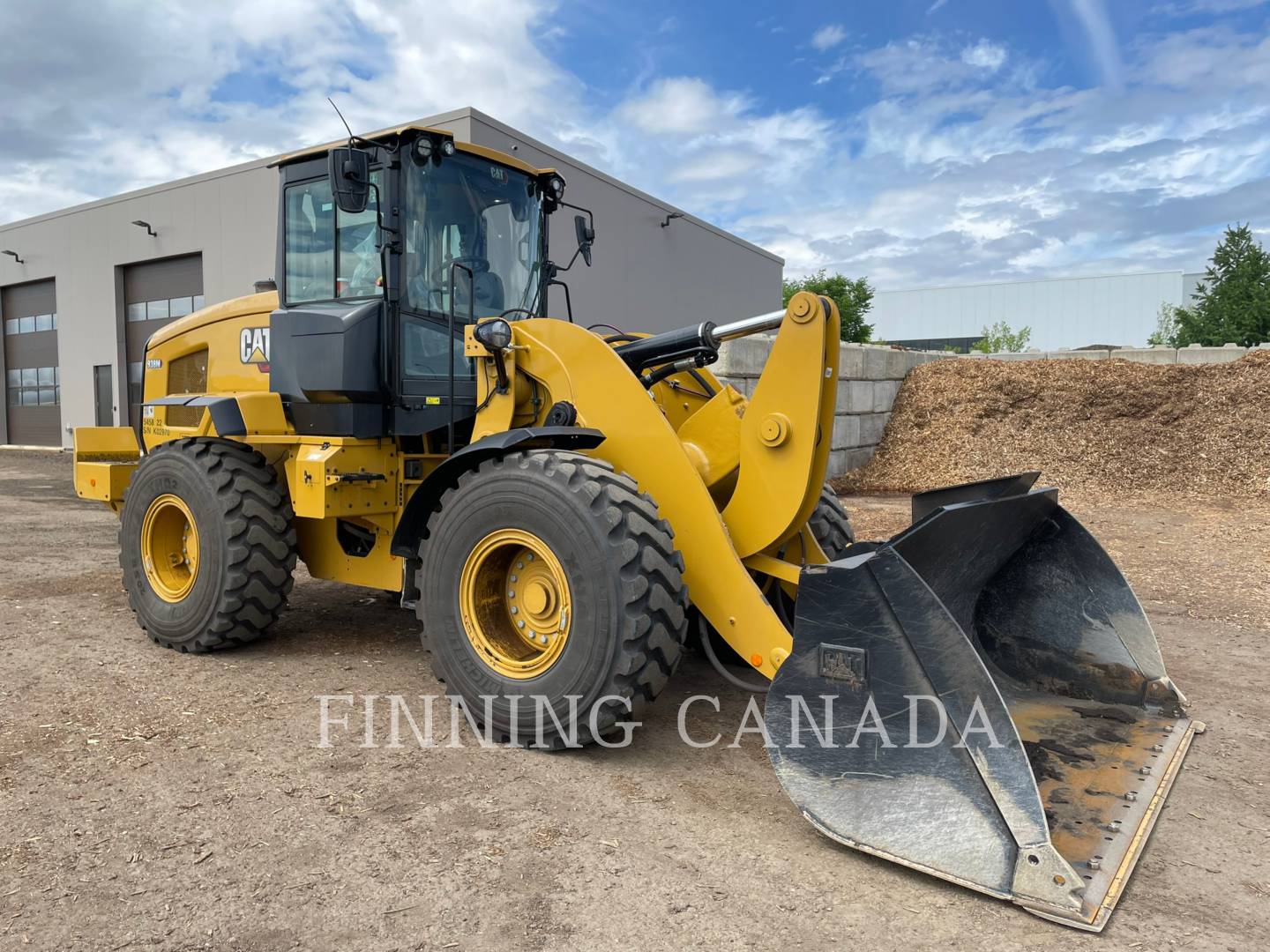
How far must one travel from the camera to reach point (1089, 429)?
39.7 ft

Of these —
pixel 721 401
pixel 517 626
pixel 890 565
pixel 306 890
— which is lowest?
pixel 306 890

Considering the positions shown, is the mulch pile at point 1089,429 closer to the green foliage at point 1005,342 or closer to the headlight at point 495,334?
the headlight at point 495,334

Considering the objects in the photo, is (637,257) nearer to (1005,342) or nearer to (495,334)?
(495,334)

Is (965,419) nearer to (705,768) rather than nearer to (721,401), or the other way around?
(721,401)

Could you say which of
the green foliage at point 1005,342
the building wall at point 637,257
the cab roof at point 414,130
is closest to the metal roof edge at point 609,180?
the building wall at point 637,257

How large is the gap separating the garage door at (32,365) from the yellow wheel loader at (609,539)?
23920 millimetres

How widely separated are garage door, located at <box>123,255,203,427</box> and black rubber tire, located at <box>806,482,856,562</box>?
785 inches

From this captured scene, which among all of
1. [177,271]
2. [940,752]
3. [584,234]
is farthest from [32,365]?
[940,752]

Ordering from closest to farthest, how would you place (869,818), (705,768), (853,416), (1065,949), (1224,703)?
(1065,949)
(869,818)
(705,768)
(1224,703)
(853,416)

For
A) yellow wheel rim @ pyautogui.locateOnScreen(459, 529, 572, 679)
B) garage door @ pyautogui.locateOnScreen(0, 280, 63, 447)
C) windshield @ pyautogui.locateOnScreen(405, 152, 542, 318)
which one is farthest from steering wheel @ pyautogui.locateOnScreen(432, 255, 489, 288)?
garage door @ pyautogui.locateOnScreen(0, 280, 63, 447)

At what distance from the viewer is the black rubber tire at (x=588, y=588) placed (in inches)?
131

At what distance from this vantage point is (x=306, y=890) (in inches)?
103

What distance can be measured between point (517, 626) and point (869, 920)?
1.86 m

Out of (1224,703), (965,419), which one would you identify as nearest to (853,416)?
(965,419)
